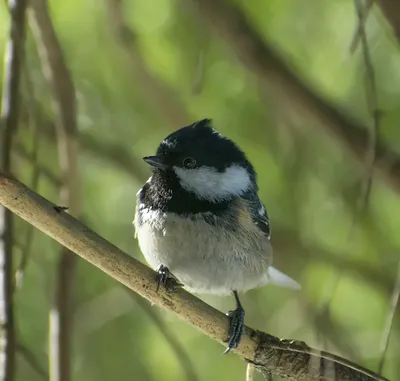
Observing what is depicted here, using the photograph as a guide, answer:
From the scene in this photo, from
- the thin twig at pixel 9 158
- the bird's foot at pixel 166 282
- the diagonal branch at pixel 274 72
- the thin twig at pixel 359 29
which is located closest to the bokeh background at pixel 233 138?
the diagonal branch at pixel 274 72

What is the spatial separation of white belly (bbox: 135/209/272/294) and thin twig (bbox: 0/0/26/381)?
0.38 m

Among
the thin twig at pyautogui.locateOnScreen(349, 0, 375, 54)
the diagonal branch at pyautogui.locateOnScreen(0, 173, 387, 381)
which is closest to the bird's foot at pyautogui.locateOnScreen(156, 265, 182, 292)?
the diagonal branch at pyautogui.locateOnScreen(0, 173, 387, 381)

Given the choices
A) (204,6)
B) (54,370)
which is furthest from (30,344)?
(204,6)

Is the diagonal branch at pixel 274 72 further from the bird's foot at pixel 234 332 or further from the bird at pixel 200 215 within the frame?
the bird's foot at pixel 234 332

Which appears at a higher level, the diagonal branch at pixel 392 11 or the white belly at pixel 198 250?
the diagonal branch at pixel 392 11

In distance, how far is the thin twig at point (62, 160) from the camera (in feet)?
6.02

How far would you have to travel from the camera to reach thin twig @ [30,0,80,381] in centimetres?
183

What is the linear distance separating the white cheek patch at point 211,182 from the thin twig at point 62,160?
0.33 metres

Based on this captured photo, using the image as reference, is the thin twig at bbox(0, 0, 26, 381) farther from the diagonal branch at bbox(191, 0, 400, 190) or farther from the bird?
the diagonal branch at bbox(191, 0, 400, 190)

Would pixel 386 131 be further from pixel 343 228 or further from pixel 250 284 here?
pixel 250 284

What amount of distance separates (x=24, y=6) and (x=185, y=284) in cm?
90

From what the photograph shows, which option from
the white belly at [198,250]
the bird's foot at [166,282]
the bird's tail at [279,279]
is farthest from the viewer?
the bird's tail at [279,279]

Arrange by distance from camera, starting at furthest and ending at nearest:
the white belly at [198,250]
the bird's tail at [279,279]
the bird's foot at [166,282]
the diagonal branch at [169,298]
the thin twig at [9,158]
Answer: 1. the bird's tail at [279,279]
2. the white belly at [198,250]
3. the thin twig at [9,158]
4. the bird's foot at [166,282]
5. the diagonal branch at [169,298]

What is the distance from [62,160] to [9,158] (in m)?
0.53
